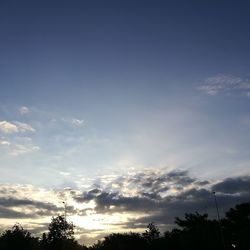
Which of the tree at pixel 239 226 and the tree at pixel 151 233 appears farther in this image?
the tree at pixel 151 233

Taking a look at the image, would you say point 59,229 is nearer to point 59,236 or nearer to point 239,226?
point 59,236

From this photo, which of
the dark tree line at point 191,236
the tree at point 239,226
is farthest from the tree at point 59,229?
the tree at point 239,226

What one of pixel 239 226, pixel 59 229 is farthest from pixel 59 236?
pixel 239 226

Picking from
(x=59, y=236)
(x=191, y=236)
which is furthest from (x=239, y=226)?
(x=59, y=236)

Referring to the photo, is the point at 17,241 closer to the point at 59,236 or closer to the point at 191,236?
the point at 59,236

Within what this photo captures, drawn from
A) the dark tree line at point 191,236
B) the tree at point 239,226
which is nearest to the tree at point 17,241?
the dark tree line at point 191,236

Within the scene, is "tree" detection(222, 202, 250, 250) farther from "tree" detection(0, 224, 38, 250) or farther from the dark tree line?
"tree" detection(0, 224, 38, 250)

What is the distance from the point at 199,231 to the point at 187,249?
4.77 meters

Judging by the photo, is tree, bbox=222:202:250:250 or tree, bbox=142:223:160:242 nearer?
tree, bbox=222:202:250:250

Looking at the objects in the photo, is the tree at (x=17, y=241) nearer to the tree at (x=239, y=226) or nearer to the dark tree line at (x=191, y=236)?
the dark tree line at (x=191, y=236)

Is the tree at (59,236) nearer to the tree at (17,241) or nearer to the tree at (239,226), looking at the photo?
the tree at (17,241)

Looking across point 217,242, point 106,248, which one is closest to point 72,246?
point 217,242

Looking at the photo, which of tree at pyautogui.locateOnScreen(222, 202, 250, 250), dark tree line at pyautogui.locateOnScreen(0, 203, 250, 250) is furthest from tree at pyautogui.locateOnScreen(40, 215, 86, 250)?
tree at pyautogui.locateOnScreen(222, 202, 250, 250)

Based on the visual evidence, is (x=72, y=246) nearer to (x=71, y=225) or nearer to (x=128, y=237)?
(x=71, y=225)
